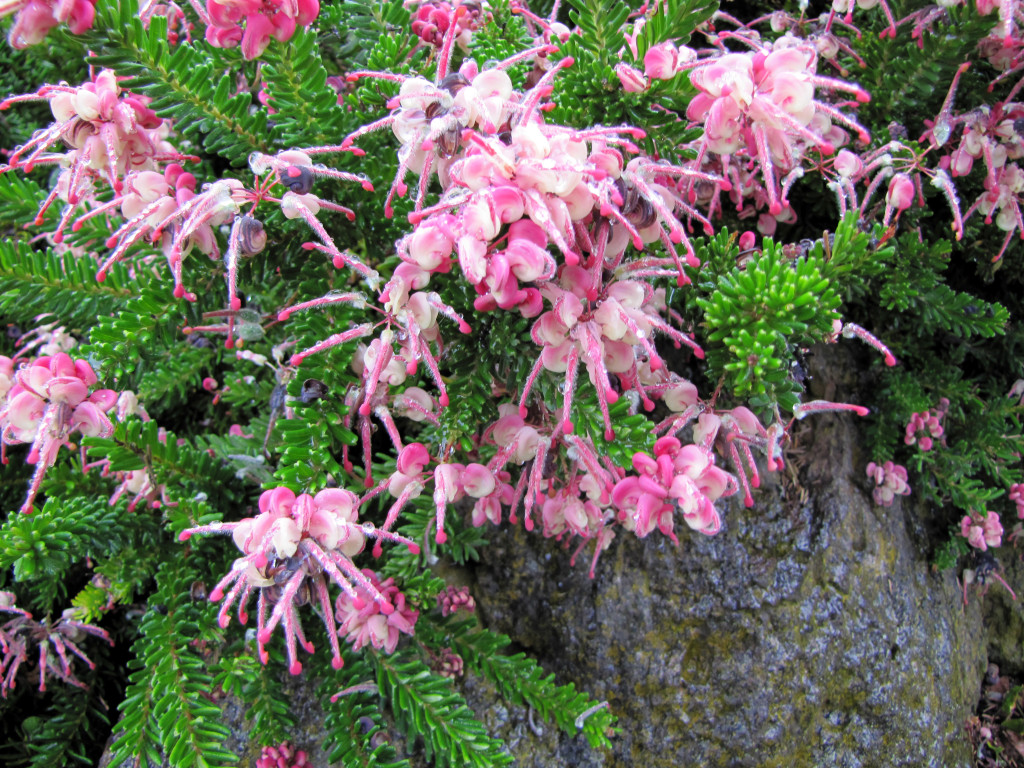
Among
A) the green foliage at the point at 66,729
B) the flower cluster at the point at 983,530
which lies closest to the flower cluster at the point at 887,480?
the flower cluster at the point at 983,530

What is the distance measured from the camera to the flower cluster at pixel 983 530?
1.38m

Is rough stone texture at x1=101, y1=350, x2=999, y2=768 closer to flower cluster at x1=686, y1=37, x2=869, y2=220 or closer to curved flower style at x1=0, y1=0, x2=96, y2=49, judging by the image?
flower cluster at x1=686, y1=37, x2=869, y2=220

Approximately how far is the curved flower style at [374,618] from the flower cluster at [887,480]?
102 cm

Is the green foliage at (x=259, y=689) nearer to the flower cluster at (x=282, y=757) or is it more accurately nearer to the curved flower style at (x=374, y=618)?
the flower cluster at (x=282, y=757)

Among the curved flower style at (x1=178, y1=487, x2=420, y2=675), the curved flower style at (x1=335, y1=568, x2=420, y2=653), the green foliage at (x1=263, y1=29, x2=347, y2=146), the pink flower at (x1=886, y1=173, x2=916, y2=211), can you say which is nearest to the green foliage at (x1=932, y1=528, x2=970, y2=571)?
the pink flower at (x1=886, y1=173, x2=916, y2=211)

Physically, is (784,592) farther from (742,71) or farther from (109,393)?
(109,393)

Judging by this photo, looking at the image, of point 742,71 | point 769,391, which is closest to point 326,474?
point 769,391

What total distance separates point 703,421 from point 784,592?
0.58m

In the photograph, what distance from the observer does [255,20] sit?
2.76 feet

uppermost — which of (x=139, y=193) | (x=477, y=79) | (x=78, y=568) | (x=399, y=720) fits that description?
(x=477, y=79)

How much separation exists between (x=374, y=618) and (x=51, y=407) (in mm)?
589

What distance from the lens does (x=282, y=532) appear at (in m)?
0.78

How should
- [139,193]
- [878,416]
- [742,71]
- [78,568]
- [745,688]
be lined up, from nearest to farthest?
[742,71], [139,193], [745,688], [878,416], [78,568]

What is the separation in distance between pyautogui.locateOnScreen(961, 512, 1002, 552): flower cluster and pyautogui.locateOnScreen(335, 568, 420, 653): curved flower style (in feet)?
3.98
